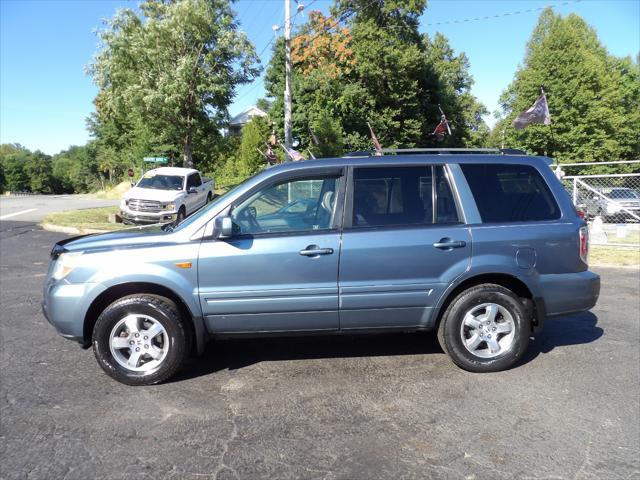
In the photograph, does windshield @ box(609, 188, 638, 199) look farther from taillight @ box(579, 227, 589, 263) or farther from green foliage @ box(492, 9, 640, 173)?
green foliage @ box(492, 9, 640, 173)

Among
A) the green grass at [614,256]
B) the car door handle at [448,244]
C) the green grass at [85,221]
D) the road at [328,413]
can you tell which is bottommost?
the road at [328,413]

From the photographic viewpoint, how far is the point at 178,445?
9.90 ft

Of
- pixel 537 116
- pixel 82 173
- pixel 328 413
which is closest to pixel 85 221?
pixel 328 413

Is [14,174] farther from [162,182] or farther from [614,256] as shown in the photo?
[614,256]

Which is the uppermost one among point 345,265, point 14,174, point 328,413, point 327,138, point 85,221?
point 14,174

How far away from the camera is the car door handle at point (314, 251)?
152 inches

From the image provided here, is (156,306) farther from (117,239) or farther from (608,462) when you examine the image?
(608,462)

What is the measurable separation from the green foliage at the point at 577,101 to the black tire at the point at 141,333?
4077 cm

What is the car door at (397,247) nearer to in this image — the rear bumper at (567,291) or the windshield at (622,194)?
the rear bumper at (567,291)

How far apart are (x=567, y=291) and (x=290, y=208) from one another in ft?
8.40

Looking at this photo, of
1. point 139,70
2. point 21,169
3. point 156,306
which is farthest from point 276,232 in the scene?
point 21,169

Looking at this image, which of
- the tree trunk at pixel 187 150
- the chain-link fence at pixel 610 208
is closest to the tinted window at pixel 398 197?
the chain-link fence at pixel 610 208

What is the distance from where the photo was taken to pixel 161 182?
658 inches

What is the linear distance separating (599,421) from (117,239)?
4001 mm
